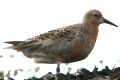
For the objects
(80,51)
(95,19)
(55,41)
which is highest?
(95,19)

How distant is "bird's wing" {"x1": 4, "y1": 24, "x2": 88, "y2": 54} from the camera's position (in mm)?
7859

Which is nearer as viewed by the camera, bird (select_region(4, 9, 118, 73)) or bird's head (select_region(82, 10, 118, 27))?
bird (select_region(4, 9, 118, 73))

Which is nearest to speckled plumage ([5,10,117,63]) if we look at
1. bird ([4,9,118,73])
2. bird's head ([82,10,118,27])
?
bird ([4,9,118,73])

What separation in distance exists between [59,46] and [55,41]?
0.58 ft

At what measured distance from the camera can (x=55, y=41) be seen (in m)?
8.02

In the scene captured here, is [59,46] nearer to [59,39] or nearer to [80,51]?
[59,39]

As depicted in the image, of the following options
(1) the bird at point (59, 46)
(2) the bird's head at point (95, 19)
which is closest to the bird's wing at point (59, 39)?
(1) the bird at point (59, 46)

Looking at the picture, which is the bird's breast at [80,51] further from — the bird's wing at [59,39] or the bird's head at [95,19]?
the bird's head at [95,19]

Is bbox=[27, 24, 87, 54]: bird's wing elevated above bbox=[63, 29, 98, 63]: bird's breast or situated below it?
above

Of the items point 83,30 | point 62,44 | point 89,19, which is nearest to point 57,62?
point 62,44

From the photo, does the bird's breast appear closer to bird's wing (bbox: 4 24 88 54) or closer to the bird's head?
bird's wing (bbox: 4 24 88 54)

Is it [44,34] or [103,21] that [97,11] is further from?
[44,34]

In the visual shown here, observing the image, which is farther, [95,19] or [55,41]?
[95,19]

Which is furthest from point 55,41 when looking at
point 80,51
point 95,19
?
point 95,19
